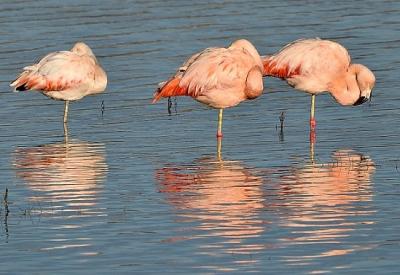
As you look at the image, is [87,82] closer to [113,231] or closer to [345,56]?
[345,56]

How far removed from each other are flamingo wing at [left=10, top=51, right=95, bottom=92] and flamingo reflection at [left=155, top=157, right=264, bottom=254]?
12.2 feet

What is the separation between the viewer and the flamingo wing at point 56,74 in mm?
17859

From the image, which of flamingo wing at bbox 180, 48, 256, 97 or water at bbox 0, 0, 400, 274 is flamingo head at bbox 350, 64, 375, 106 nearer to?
water at bbox 0, 0, 400, 274

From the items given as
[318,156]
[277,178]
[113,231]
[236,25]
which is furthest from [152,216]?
[236,25]

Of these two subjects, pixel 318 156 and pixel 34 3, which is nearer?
pixel 318 156

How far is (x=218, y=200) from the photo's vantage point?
1241 centimetres

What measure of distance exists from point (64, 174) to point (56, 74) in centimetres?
413

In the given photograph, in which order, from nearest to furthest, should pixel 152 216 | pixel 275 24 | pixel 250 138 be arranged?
pixel 152 216
pixel 250 138
pixel 275 24

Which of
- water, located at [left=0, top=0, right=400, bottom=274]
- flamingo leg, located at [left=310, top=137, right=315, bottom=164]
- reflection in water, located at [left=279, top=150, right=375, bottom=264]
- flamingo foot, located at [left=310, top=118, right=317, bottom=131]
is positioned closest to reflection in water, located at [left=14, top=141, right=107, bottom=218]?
water, located at [left=0, top=0, right=400, bottom=274]

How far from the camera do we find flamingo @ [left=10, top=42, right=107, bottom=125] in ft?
58.6

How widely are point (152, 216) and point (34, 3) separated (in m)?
15.3

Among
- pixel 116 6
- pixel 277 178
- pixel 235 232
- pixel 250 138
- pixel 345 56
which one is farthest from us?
pixel 116 6

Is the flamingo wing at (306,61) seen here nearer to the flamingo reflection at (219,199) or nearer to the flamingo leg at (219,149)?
the flamingo leg at (219,149)

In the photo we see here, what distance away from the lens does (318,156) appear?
1484 cm
